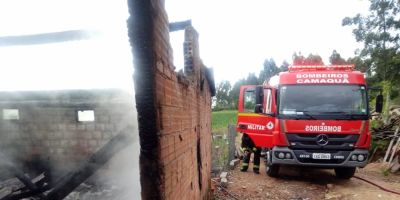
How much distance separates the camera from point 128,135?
3252 mm

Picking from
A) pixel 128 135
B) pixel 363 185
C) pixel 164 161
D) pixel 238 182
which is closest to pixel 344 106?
pixel 363 185

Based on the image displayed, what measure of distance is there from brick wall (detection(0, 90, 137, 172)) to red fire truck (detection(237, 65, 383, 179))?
12.2ft

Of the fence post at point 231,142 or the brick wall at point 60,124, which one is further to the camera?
the fence post at point 231,142

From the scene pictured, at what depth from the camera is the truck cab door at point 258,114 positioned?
8.91 meters

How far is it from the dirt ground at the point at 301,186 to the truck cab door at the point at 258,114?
106 cm

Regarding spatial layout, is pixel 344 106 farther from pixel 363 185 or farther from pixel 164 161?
pixel 164 161

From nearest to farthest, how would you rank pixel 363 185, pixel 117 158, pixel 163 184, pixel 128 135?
pixel 163 184 → pixel 128 135 → pixel 117 158 → pixel 363 185

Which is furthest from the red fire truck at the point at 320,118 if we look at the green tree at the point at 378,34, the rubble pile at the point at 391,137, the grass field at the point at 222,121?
the grass field at the point at 222,121

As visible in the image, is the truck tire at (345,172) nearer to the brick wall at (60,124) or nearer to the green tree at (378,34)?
the brick wall at (60,124)

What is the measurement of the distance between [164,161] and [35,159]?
24.8 feet

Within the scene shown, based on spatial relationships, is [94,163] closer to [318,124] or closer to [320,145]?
[318,124]

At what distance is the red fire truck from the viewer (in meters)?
8.34

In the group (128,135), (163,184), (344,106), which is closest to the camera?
(163,184)

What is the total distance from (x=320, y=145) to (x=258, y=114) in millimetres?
1823
